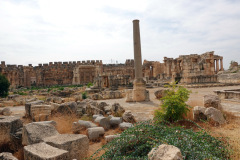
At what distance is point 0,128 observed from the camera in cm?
456

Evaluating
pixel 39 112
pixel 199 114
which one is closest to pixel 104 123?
pixel 39 112

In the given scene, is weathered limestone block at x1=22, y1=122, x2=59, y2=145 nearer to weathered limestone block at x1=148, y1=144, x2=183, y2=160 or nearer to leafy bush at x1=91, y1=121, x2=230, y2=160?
leafy bush at x1=91, y1=121, x2=230, y2=160

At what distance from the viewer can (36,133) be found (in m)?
3.94

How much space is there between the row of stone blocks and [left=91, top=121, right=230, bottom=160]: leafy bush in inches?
31.2

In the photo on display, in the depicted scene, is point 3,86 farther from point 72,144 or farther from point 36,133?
point 72,144

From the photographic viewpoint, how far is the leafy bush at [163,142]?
243 cm

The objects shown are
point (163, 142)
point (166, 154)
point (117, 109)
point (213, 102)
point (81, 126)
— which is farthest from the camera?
point (117, 109)

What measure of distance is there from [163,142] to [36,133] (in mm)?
2971

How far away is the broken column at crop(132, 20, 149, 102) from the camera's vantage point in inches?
403

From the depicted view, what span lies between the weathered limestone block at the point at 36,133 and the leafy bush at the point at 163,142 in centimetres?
173

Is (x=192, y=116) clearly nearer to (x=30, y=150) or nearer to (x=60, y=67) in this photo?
(x=30, y=150)

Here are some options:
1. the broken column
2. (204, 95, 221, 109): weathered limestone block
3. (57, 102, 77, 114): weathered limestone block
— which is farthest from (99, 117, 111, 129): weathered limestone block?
the broken column

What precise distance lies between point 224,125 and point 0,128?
6023mm

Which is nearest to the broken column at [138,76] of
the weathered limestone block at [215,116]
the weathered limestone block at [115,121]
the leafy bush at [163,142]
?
the weathered limestone block at [115,121]
